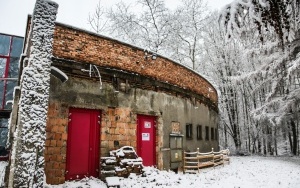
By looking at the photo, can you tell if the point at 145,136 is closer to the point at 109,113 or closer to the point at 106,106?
the point at 109,113

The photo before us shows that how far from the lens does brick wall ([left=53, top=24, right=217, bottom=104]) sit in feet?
28.8

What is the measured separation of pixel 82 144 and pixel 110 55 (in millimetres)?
3711

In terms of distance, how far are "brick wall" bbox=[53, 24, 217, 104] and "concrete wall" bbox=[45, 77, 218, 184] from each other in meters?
0.90

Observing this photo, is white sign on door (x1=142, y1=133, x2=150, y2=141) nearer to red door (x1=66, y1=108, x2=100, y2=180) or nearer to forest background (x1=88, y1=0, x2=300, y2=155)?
red door (x1=66, y1=108, x2=100, y2=180)

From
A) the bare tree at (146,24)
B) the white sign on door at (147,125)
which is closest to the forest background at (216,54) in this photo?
the bare tree at (146,24)

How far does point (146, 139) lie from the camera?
11.1m

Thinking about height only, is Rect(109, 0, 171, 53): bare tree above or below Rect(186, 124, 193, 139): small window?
above

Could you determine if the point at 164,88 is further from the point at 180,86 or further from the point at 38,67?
the point at 38,67

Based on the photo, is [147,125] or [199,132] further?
[199,132]

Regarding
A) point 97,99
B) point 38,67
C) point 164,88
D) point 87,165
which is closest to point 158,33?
point 164,88

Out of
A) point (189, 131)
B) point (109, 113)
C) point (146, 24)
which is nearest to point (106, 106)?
point (109, 113)

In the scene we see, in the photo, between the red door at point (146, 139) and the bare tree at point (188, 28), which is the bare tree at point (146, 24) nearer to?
the bare tree at point (188, 28)

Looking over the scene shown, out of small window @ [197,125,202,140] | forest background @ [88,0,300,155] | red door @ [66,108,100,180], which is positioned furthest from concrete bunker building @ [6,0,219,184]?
forest background @ [88,0,300,155]

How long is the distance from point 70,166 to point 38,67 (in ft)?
14.0
